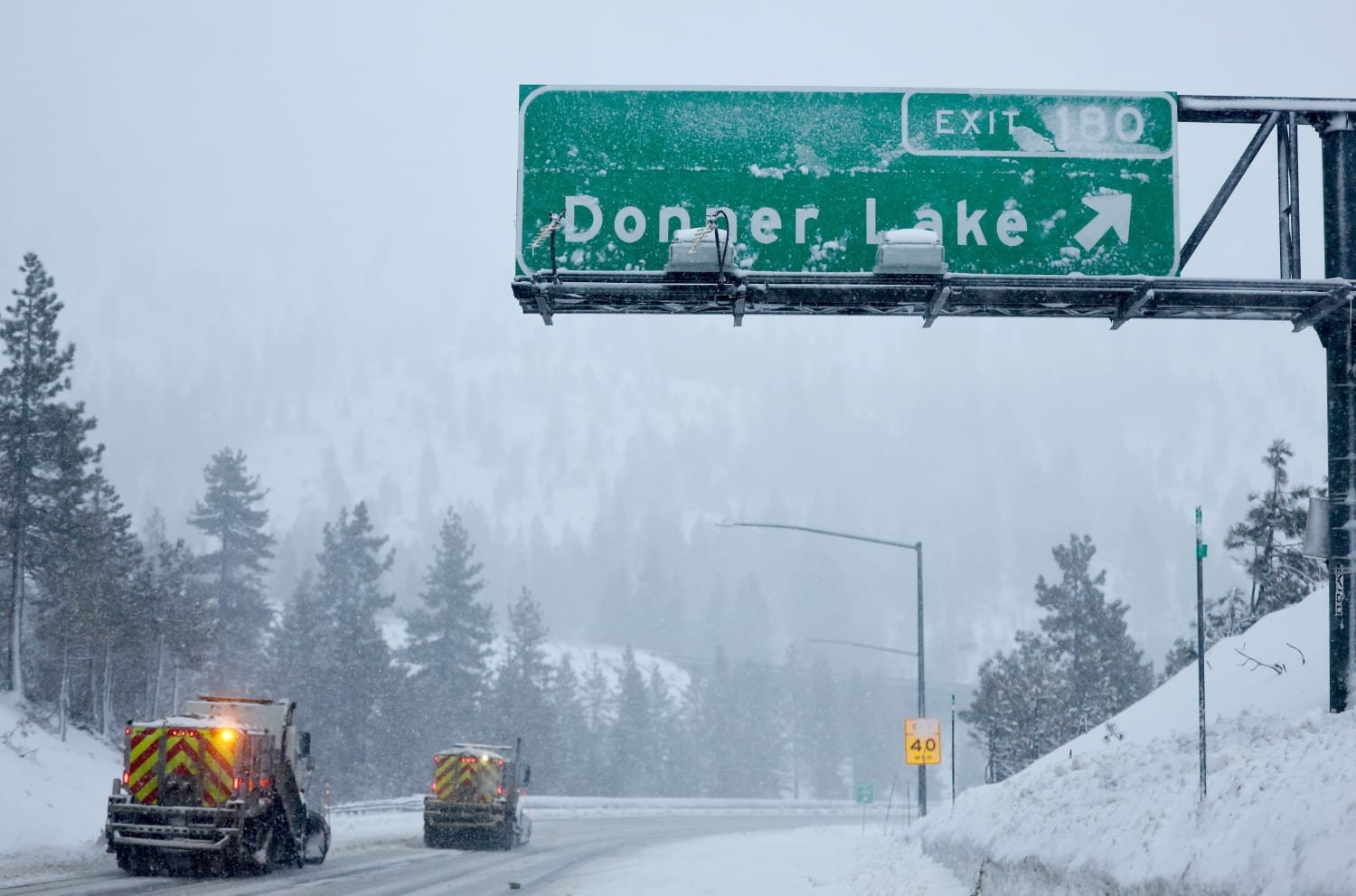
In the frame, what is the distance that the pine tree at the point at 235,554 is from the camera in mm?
71375

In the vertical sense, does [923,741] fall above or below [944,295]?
below

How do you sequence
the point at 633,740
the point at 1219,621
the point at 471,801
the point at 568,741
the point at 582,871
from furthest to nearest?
the point at 633,740 < the point at 568,741 < the point at 1219,621 < the point at 471,801 < the point at 582,871

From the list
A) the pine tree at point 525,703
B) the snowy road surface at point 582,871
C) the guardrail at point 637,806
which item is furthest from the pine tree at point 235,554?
the snowy road surface at point 582,871

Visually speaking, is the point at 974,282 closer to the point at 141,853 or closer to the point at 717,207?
the point at 717,207

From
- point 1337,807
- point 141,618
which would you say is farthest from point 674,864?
point 141,618

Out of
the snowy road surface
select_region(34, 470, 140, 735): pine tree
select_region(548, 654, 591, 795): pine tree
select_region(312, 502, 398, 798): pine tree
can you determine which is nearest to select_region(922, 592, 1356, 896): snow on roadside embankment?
the snowy road surface

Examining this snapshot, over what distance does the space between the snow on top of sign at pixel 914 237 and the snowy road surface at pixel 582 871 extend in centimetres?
822

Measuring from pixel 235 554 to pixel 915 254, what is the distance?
68.4 meters

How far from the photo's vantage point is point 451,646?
76.4m

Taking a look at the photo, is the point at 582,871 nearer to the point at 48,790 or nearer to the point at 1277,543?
the point at 48,790

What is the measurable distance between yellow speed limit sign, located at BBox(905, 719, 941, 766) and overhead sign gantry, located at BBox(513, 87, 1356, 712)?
59.5 feet

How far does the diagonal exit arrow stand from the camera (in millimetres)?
14320

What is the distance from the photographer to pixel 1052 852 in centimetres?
1283

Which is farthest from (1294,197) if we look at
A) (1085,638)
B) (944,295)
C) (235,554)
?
(235,554)
